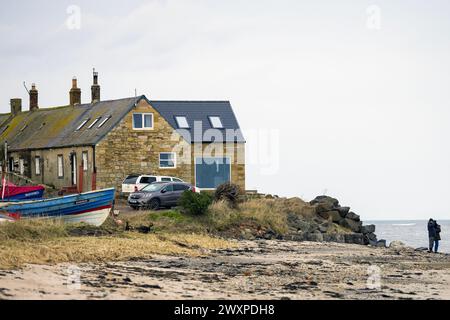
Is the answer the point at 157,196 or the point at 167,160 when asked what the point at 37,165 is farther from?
the point at 157,196

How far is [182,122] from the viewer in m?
61.6

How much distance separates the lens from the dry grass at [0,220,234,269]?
2828 centimetres

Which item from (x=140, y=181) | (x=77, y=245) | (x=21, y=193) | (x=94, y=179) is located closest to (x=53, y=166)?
(x=94, y=179)

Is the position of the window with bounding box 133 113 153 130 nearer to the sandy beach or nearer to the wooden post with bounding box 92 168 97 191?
the wooden post with bounding box 92 168 97 191

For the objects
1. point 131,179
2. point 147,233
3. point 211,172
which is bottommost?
point 147,233

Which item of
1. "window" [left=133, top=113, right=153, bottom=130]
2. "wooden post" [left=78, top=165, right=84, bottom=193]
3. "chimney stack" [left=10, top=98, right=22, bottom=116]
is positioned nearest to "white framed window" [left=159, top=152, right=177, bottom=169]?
"window" [left=133, top=113, right=153, bottom=130]

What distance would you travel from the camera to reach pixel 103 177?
5672cm

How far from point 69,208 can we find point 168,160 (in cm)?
1855

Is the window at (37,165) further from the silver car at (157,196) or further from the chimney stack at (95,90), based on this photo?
the silver car at (157,196)

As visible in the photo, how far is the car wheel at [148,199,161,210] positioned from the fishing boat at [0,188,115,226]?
25.7ft

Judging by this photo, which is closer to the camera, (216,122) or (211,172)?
(211,172)

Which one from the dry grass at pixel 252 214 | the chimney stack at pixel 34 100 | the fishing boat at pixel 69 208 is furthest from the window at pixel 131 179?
the chimney stack at pixel 34 100

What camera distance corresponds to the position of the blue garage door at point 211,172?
60000 millimetres

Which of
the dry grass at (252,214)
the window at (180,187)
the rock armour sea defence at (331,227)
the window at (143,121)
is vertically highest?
the window at (143,121)
